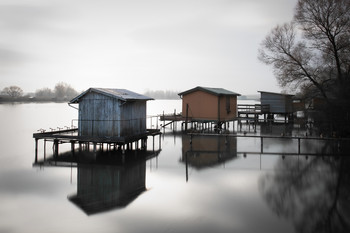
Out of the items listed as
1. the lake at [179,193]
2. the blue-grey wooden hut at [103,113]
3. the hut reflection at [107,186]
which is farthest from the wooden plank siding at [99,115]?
the hut reflection at [107,186]

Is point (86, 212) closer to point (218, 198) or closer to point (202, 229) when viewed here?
point (202, 229)

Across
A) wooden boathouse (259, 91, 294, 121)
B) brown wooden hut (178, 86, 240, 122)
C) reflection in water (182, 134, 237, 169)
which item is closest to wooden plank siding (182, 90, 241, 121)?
brown wooden hut (178, 86, 240, 122)

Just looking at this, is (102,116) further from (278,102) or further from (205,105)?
(278,102)

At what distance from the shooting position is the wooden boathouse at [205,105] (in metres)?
38.2

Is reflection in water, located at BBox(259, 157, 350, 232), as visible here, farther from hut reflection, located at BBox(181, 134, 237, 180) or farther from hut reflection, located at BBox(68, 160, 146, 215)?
hut reflection, located at BBox(68, 160, 146, 215)

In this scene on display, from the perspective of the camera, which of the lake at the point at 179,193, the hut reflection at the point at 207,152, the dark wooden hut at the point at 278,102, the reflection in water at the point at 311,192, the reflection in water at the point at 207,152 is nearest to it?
the lake at the point at 179,193

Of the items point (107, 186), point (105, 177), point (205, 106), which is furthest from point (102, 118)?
point (205, 106)

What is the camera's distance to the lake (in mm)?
12383

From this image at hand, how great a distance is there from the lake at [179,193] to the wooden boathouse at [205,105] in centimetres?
1211

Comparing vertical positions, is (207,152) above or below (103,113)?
below

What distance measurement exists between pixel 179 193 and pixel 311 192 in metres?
5.80

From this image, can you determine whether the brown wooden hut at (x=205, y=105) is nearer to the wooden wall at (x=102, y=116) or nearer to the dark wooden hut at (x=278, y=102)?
the dark wooden hut at (x=278, y=102)

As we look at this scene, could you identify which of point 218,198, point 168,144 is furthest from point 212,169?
point 168,144

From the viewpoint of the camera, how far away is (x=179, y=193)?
16234 mm
